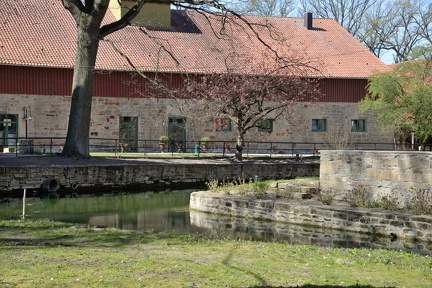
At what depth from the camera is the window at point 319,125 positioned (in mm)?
43188

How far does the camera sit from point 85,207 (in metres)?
20.7

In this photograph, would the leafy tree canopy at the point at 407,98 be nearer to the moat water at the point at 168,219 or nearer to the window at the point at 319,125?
the window at the point at 319,125

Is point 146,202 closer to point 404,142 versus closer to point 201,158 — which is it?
point 201,158

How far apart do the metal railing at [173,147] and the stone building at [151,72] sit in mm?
278

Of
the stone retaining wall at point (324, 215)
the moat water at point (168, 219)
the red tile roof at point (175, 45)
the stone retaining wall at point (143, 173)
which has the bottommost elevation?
the moat water at point (168, 219)

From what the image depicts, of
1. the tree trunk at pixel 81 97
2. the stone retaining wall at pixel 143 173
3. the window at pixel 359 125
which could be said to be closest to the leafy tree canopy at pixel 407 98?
the window at pixel 359 125

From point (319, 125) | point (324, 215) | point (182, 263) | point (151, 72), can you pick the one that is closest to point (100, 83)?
point (151, 72)

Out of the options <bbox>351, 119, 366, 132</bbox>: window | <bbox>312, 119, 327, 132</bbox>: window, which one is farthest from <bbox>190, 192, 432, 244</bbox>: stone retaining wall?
<bbox>351, 119, 366, 132</bbox>: window

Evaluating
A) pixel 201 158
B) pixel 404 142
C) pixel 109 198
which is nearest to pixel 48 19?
pixel 201 158

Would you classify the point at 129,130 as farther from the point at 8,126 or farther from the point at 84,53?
the point at 84,53

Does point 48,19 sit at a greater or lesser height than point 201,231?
greater

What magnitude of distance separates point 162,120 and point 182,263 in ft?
100

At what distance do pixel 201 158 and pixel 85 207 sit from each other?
11.8 m

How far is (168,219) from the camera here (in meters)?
18.0
